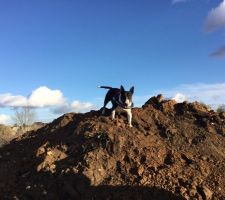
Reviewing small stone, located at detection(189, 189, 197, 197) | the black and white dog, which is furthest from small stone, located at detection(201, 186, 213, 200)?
the black and white dog

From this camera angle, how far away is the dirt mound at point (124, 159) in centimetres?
1002

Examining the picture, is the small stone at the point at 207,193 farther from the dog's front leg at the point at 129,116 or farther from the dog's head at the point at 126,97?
the dog's head at the point at 126,97

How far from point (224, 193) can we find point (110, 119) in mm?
3543

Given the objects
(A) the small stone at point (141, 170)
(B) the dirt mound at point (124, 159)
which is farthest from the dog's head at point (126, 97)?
(A) the small stone at point (141, 170)

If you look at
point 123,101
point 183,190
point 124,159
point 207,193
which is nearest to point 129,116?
point 123,101

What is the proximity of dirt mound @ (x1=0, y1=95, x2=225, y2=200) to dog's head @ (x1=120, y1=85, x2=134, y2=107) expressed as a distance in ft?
1.66

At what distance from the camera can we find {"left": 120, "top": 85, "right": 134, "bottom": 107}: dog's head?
→ 1205cm

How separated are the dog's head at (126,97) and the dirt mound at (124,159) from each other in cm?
51

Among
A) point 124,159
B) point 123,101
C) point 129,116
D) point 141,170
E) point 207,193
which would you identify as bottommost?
point 207,193

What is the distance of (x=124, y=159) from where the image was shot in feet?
35.6

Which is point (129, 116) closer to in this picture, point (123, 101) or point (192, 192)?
point (123, 101)

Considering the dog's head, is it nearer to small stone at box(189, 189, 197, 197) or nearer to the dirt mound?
the dirt mound

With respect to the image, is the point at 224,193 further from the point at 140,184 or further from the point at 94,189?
the point at 94,189

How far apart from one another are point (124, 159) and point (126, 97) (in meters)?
1.83
